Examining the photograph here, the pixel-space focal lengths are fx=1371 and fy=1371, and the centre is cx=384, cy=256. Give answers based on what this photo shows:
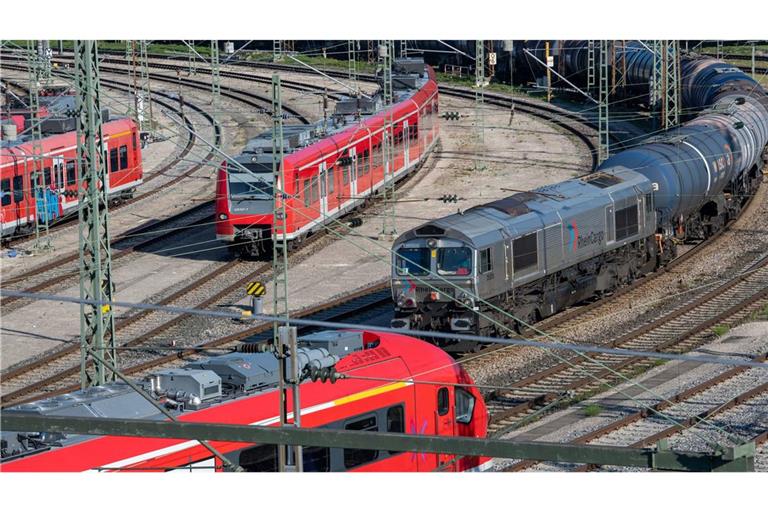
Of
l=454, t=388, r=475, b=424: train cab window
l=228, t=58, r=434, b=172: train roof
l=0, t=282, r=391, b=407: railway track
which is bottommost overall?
l=0, t=282, r=391, b=407: railway track

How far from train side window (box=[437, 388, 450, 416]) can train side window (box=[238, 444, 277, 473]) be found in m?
3.50

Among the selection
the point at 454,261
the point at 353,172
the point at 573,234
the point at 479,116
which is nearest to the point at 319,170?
the point at 353,172

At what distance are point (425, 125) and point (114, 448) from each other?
37.9 meters

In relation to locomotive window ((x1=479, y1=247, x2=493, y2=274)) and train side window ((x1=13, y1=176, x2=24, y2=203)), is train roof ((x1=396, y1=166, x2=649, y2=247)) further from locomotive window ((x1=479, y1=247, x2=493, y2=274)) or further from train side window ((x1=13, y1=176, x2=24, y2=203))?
train side window ((x1=13, y1=176, x2=24, y2=203))

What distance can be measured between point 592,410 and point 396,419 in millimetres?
7057

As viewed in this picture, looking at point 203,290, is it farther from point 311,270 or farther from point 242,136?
point 242,136

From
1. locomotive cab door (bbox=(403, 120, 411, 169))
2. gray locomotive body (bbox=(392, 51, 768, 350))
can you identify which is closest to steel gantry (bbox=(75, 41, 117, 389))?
gray locomotive body (bbox=(392, 51, 768, 350))

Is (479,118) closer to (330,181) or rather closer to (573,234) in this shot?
(330,181)

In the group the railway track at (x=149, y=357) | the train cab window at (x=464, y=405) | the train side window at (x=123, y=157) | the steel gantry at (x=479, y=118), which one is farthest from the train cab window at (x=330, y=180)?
the train cab window at (x=464, y=405)

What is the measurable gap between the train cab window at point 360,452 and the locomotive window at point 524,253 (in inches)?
473

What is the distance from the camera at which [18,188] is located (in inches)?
1612

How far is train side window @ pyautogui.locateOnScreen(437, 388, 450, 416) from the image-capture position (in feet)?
64.4

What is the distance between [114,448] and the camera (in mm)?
15211

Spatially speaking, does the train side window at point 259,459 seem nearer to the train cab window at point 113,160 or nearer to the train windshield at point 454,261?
the train windshield at point 454,261
